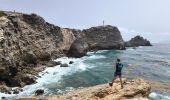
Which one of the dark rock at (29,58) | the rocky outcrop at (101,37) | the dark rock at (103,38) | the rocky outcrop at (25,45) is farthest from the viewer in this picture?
the dark rock at (103,38)

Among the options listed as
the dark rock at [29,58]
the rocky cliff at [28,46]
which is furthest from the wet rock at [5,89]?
the dark rock at [29,58]

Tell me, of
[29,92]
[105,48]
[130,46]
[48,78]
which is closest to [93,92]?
[29,92]

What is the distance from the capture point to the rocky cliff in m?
52.7

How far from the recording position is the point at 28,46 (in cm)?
6906

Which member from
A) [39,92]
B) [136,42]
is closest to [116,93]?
[39,92]

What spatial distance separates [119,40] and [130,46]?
29602 mm

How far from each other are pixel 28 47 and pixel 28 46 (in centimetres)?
35

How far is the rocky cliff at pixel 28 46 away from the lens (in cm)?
5269

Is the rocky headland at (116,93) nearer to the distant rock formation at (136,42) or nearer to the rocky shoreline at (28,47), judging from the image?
the rocky shoreline at (28,47)

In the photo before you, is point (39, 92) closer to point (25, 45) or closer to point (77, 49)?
point (25, 45)

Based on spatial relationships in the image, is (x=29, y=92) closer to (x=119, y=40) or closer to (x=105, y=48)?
(x=105, y=48)

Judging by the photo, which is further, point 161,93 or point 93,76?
point 93,76

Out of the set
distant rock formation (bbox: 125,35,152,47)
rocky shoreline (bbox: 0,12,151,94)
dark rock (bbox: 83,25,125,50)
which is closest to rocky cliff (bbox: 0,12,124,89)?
rocky shoreline (bbox: 0,12,151,94)

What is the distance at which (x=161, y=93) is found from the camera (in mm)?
46844
